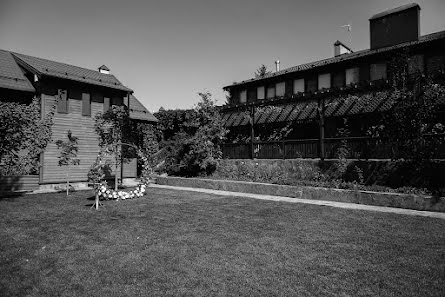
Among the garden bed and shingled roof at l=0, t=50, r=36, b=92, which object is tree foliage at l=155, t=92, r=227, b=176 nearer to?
the garden bed

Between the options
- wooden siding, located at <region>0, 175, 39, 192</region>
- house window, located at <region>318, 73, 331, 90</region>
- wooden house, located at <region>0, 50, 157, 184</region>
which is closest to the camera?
wooden siding, located at <region>0, 175, 39, 192</region>

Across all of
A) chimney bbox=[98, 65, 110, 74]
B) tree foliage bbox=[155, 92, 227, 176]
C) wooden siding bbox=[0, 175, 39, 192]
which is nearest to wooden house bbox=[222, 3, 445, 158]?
tree foliage bbox=[155, 92, 227, 176]

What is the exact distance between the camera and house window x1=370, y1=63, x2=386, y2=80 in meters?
18.6

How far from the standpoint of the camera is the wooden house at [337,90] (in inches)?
592

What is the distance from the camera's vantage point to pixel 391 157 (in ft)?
37.7

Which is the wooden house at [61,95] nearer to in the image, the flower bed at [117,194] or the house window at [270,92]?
the flower bed at [117,194]

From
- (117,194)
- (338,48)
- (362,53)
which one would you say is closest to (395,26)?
(362,53)

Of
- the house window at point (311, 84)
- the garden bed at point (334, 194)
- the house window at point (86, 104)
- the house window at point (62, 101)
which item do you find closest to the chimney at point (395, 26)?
the house window at point (311, 84)

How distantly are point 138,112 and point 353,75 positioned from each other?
1658cm

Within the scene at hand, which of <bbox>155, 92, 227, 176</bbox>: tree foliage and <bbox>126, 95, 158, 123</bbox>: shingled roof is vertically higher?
<bbox>126, 95, 158, 123</bbox>: shingled roof

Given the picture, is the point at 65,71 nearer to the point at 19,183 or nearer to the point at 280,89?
the point at 19,183

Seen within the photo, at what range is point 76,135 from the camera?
56.2ft

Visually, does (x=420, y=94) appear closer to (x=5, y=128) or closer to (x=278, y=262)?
(x=278, y=262)

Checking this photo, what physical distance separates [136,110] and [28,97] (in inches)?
293
